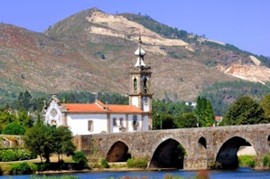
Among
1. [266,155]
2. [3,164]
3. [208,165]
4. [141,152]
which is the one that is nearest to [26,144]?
[3,164]

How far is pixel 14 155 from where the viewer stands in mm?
94812

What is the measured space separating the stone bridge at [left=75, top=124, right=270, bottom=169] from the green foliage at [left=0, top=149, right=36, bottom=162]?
689cm

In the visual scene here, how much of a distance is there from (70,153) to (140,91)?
24.8 meters

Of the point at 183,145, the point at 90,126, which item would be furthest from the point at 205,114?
the point at 183,145

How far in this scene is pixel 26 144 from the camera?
3600 inches

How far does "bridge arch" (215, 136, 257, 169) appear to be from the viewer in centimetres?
8688

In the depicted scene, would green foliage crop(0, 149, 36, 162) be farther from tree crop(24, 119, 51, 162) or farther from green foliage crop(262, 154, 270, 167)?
green foliage crop(262, 154, 270, 167)

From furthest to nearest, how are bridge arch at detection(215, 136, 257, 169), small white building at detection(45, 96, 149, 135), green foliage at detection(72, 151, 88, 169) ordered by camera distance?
small white building at detection(45, 96, 149, 135) → green foliage at detection(72, 151, 88, 169) → bridge arch at detection(215, 136, 257, 169)

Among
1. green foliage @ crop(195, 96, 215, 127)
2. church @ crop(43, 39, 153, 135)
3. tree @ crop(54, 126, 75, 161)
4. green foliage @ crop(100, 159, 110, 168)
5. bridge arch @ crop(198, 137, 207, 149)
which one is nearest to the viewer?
bridge arch @ crop(198, 137, 207, 149)

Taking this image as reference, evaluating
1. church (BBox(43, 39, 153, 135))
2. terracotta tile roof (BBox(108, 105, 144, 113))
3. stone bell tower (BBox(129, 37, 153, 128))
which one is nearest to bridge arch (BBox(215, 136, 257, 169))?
church (BBox(43, 39, 153, 135))

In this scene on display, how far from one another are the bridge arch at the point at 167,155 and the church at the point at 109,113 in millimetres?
12347

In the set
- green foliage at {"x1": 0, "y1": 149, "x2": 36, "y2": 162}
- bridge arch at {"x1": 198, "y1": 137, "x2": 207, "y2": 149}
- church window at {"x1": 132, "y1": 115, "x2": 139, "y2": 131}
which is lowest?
green foliage at {"x1": 0, "y1": 149, "x2": 36, "y2": 162}

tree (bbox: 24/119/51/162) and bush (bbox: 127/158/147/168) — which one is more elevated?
tree (bbox: 24/119/51/162)

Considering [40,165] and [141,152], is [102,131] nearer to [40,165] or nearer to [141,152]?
[141,152]
